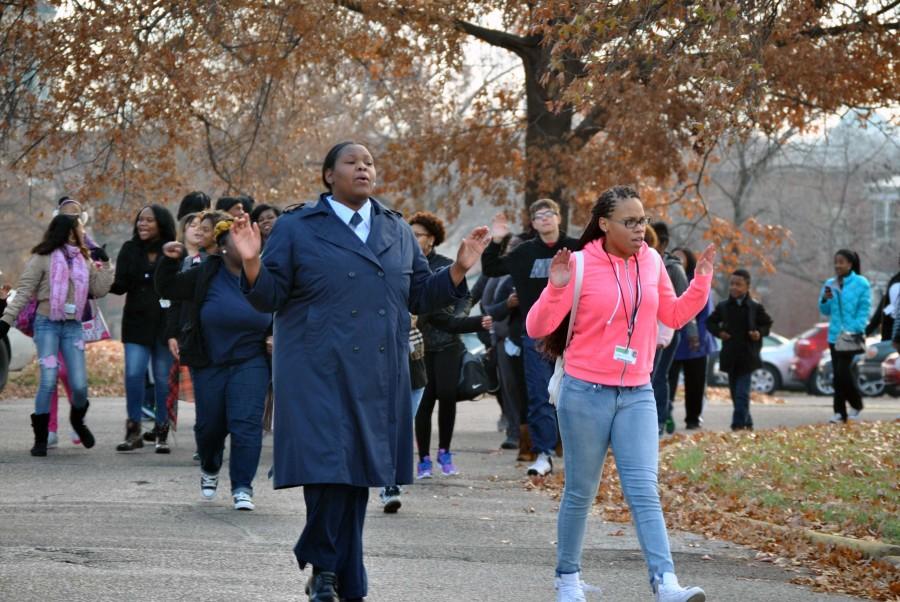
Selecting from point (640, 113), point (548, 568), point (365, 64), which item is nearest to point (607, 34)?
point (548, 568)

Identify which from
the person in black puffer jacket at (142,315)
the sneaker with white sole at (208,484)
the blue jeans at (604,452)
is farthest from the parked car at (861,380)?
the blue jeans at (604,452)

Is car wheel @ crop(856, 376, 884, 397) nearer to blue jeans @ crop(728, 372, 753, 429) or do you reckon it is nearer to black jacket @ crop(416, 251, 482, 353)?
blue jeans @ crop(728, 372, 753, 429)

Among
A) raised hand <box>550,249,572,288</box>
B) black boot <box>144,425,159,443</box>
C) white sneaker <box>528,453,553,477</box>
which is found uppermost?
raised hand <box>550,249,572,288</box>

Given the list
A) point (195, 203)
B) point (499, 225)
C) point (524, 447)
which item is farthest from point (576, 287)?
point (524, 447)

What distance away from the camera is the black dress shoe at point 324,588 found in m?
5.83

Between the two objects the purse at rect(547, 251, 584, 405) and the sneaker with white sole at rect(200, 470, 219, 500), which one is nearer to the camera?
the purse at rect(547, 251, 584, 405)

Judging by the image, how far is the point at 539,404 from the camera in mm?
11680

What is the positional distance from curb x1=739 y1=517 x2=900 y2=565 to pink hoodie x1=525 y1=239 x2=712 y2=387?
7.57 ft

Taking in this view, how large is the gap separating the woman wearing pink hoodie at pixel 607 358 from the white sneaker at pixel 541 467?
17.1 ft

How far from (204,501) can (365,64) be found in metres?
12.9

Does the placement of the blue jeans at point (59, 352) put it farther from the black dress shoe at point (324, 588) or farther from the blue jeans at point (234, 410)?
the black dress shoe at point (324, 588)

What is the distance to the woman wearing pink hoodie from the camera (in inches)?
244

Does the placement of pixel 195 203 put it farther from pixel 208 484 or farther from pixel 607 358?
pixel 607 358

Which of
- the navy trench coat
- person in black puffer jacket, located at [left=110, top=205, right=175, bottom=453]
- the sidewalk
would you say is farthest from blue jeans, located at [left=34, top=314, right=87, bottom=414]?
the navy trench coat
